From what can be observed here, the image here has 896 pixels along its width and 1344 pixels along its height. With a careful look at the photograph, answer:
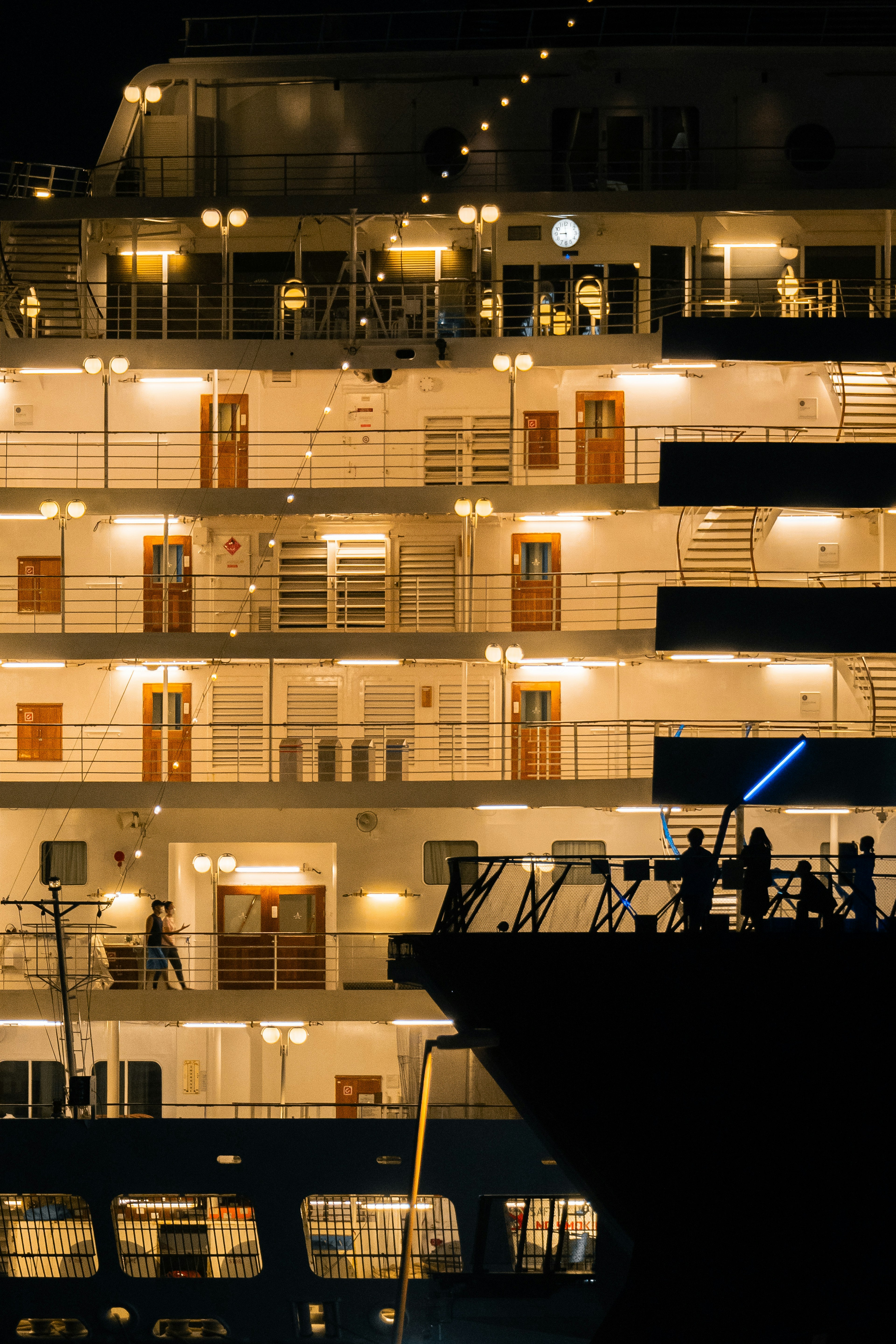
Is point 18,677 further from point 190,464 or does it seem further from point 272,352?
point 272,352

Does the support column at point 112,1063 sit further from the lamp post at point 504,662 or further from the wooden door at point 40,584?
the wooden door at point 40,584

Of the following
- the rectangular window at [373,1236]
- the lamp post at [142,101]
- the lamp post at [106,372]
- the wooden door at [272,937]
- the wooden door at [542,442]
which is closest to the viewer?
the rectangular window at [373,1236]

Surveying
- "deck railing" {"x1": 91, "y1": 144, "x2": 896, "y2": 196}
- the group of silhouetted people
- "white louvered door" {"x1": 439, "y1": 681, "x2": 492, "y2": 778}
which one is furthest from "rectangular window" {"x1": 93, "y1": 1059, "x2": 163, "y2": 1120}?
"deck railing" {"x1": 91, "y1": 144, "x2": 896, "y2": 196}

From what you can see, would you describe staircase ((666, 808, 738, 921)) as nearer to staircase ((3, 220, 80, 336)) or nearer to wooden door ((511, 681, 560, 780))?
wooden door ((511, 681, 560, 780))

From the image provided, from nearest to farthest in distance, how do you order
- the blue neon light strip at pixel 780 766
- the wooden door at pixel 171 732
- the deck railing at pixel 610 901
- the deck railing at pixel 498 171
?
the deck railing at pixel 610 901 < the blue neon light strip at pixel 780 766 < the wooden door at pixel 171 732 < the deck railing at pixel 498 171

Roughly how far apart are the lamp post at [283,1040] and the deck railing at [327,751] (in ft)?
11.6

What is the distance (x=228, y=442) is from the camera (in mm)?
26359

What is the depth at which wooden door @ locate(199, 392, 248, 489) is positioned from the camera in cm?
2623

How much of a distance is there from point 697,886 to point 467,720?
8.60m

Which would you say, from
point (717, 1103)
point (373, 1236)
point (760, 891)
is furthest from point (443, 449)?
point (717, 1103)

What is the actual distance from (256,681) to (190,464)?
338 cm

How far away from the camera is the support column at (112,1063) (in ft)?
77.2

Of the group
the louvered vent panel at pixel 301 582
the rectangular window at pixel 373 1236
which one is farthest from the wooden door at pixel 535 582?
the rectangular window at pixel 373 1236

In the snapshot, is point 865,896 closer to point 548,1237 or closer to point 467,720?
point 548,1237
